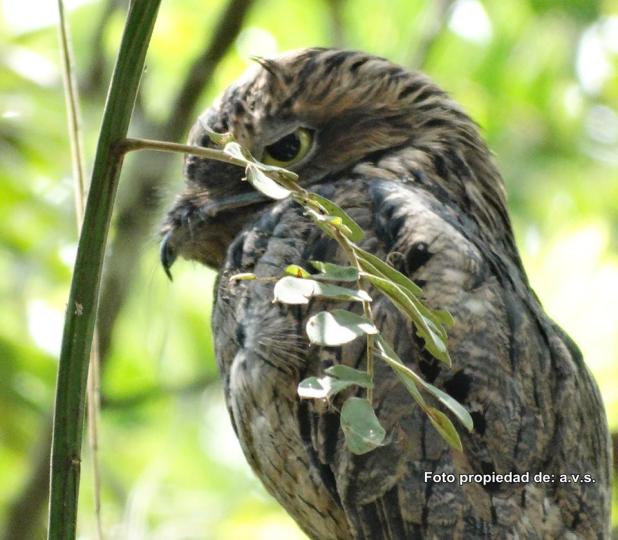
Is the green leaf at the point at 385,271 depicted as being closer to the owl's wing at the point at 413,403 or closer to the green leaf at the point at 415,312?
the green leaf at the point at 415,312

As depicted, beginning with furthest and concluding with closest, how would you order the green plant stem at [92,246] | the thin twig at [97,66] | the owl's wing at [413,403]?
the thin twig at [97,66] → the owl's wing at [413,403] → the green plant stem at [92,246]

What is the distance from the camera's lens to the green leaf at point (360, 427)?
55.0 inches

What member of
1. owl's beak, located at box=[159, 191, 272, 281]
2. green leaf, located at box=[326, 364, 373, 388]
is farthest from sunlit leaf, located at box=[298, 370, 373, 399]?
owl's beak, located at box=[159, 191, 272, 281]

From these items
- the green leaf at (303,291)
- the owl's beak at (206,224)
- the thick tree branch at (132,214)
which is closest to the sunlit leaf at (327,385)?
the green leaf at (303,291)

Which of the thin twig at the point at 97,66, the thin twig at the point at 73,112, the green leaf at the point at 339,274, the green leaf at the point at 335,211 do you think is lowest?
the green leaf at the point at 339,274

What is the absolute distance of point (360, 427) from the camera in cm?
141

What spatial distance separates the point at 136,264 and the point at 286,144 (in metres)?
0.98

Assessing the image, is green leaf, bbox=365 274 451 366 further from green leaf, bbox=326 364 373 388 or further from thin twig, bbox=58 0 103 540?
thin twig, bbox=58 0 103 540

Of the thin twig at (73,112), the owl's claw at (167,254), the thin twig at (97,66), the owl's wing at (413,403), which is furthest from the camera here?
the thin twig at (97,66)

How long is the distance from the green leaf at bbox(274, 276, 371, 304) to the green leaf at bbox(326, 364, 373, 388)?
0.09 m

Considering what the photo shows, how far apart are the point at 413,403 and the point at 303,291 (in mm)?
922

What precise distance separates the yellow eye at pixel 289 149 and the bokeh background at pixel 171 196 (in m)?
0.50

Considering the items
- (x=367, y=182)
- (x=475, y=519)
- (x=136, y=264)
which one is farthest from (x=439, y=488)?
(x=136, y=264)

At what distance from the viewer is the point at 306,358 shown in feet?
8.08
